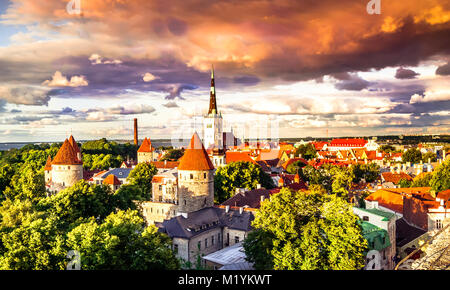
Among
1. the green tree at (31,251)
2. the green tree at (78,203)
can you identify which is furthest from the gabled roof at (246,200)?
the green tree at (31,251)

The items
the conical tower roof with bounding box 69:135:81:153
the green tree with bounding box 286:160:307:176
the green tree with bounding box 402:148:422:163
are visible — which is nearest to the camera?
the conical tower roof with bounding box 69:135:81:153

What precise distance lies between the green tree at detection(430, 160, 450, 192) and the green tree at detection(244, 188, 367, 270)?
1166 inches

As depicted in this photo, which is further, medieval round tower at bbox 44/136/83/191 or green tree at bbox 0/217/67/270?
medieval round tower at bbox 44/136/83/191

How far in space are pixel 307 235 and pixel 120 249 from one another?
8.60 m

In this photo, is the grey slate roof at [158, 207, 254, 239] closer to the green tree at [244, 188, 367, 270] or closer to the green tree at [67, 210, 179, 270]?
the green tree at [244, 188, 367, 270]

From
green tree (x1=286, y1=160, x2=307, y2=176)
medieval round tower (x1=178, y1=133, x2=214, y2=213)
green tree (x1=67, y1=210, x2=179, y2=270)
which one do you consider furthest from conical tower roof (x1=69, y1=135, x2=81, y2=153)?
green tree (x1=286, y1=160, x2=307, y2=176)

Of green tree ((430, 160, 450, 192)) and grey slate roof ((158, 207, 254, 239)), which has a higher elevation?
green tree ((430, 160, 450, 192))

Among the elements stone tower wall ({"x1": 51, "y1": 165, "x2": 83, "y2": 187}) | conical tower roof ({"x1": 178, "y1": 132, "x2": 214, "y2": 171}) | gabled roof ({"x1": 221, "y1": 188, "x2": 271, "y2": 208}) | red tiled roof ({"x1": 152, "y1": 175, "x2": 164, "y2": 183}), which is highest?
conical tower roof ({"x1": 178, "y1": 132, "x2": 214, "y2": 171})

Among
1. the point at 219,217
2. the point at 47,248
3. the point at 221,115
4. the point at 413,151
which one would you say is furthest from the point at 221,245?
the point at 413,151

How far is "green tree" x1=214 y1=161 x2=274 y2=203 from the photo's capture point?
1649 inches

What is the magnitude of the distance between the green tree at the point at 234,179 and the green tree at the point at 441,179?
813 inches

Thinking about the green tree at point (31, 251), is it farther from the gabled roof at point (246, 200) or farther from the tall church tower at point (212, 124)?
the tall church tower at point (212, 124)

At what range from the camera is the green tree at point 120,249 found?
13727mm

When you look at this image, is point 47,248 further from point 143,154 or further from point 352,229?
point 143,154
